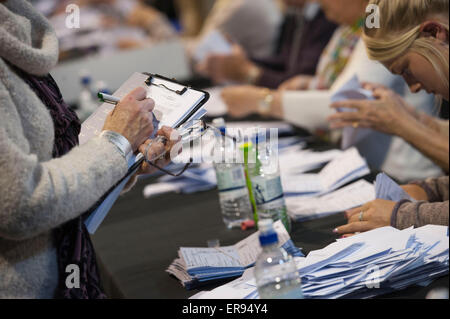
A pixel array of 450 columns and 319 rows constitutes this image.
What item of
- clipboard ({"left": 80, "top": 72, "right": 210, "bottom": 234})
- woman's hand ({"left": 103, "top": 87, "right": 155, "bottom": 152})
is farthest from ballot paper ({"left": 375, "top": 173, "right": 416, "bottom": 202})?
woman's hand ({"left": 103, "top": 87, "right": 155, "bottom": 152})

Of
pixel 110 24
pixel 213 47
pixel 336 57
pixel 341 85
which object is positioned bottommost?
pixel 341 85

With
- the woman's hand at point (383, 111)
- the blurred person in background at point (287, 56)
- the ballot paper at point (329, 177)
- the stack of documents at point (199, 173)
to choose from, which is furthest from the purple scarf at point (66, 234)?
the blurred person in background at point (287, 56)

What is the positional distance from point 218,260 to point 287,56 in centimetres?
266

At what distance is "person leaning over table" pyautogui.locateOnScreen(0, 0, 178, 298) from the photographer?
887 mm

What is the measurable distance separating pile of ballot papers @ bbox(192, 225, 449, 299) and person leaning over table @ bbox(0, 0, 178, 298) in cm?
29

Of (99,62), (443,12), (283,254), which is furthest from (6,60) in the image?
(99,62)

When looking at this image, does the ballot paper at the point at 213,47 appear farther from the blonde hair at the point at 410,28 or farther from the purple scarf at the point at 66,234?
the purple scarf at the point at 66,234

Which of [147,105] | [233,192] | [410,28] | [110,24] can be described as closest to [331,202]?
[233,192]

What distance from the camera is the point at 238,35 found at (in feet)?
13.6

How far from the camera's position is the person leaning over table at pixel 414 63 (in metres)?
1.20

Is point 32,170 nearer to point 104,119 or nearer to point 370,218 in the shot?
point 104,119

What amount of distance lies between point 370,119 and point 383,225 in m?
0.57

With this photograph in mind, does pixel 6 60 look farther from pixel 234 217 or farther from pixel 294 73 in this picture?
pixel 294 73

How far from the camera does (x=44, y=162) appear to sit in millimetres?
943
